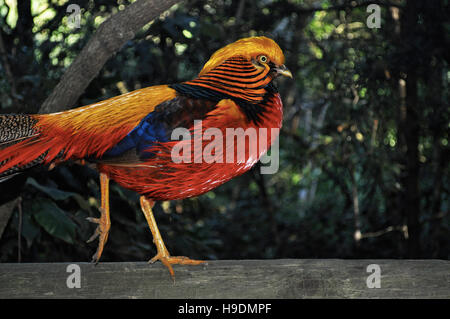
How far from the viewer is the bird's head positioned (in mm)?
1759

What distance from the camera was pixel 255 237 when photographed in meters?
6.17

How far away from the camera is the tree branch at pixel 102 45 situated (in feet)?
6.89

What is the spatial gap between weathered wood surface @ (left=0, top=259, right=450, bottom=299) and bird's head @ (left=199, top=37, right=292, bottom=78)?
0.69m

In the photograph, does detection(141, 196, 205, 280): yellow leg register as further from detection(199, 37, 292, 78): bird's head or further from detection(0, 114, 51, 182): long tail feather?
detection(199, 37, 292, 78): bird's head

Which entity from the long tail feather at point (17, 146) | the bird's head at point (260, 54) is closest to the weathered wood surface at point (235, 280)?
A: the long tail feather at point (17, 146)

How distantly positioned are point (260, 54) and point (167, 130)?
39 centimetres

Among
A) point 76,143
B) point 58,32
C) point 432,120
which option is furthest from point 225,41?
point 76,143

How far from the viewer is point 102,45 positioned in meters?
2.18

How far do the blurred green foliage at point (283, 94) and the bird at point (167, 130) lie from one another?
→ 0.65 m

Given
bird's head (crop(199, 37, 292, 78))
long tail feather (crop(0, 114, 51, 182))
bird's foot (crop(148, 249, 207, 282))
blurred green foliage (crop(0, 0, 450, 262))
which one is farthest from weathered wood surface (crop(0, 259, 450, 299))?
bird's head (crop(199, 37, 292, 78))

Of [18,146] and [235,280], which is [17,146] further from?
[235,280]

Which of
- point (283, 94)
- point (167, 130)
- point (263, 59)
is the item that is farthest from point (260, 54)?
point (283, 94)
